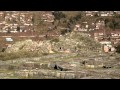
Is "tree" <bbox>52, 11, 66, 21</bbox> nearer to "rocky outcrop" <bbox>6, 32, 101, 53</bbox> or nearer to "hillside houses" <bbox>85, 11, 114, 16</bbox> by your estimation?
"rocky outcrop" <bbox>6, 32, 101, 53</bbox>

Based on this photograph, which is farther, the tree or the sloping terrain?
the tree

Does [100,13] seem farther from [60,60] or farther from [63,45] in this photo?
[60,60]

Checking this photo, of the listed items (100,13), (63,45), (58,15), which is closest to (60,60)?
(63,45)

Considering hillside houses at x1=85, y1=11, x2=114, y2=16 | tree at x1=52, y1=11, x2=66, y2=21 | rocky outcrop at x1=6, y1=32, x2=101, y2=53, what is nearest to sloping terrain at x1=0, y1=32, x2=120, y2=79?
rocky outcrop at x1=6, y1=32, x2=101, y2=53

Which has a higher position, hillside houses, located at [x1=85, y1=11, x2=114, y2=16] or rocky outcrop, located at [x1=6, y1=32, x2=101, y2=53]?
hillside houses, located at [x1=85, y1=11, x2=114, y2=16]

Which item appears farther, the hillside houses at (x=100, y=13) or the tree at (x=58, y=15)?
the tree at (x=58, y=15)

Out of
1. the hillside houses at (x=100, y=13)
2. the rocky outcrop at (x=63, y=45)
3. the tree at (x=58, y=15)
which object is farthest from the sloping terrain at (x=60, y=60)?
the hillside houses at (x=100, y=13)

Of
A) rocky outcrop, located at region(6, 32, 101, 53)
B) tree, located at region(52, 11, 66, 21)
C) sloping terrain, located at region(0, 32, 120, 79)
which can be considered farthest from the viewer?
rocky outcrop, located at region(6, 32, 101, 53)

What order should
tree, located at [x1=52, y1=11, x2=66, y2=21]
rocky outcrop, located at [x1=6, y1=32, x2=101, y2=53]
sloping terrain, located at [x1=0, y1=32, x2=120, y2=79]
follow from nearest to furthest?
sloping terrain, located at [x1=0, y1=32, x2=120, y2=79] < tree, located at [x1=52, y1=11, x2=66, y2=21] < rocky outcrop, located at [x1=6, y1=32, x2=101, y2=53]

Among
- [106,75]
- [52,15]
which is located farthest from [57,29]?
[106,75]

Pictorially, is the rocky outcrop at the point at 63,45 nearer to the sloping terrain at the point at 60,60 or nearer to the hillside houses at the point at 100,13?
the sloping terrain at the point at 60,60
